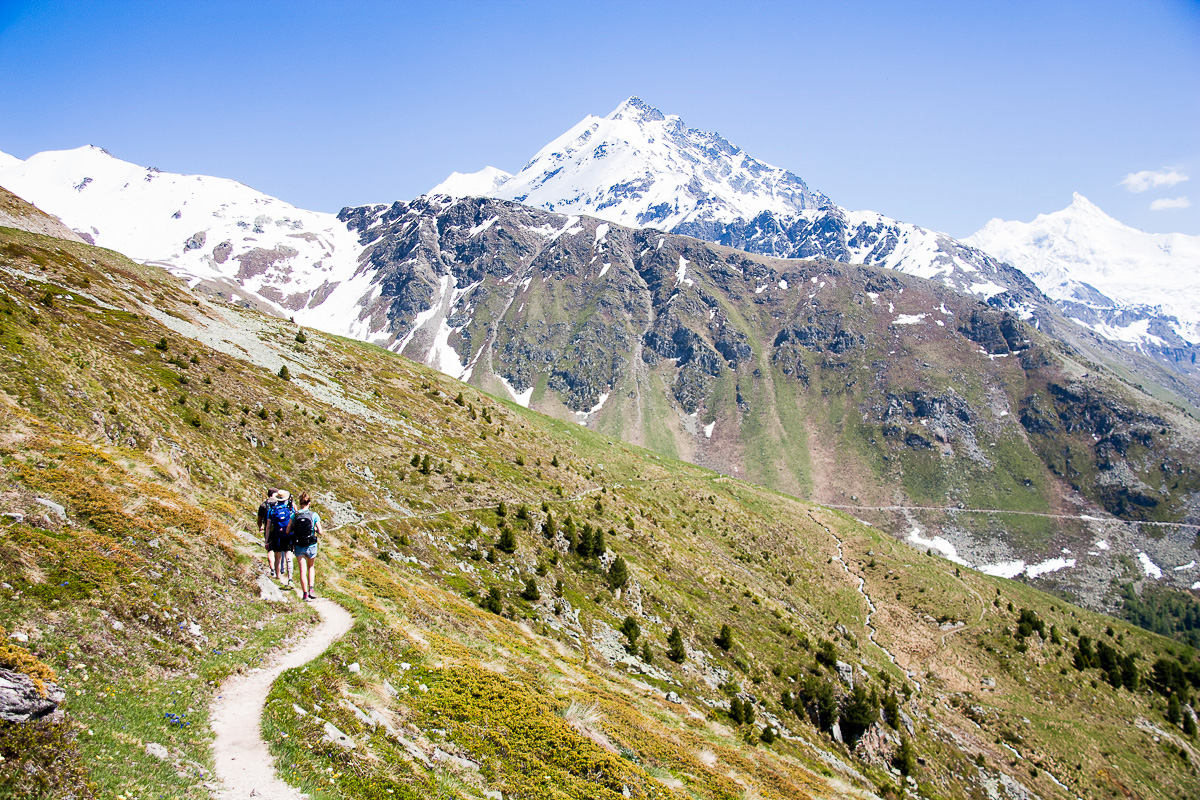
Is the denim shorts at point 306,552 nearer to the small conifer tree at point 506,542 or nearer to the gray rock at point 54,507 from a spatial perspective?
the gray rock at point 54,507

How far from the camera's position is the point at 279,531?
66.7 feet

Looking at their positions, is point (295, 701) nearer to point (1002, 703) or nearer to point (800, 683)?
point (800, 683)

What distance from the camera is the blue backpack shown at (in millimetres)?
20000

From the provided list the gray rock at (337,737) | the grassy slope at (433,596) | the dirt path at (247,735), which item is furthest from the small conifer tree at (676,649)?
the gray rock at (337,737)

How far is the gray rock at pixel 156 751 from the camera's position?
31.4 ft

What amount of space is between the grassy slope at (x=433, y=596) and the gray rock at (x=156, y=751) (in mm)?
231

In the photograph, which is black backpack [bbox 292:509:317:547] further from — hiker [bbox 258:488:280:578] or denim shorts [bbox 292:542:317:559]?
hiker [bbox 258:488:280:578]

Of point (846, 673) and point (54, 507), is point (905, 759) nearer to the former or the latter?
point (846, 673)

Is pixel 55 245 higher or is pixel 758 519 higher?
pixel 55 245

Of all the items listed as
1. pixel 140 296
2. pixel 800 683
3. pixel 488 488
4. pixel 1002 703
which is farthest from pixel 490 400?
pixel 1002 703

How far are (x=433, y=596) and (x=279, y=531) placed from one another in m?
11.9

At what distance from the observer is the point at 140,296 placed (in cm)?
5341

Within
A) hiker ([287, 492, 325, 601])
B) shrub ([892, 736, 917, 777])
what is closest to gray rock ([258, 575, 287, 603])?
hiker ([287, 492, 325, 601])

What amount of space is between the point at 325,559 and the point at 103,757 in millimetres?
19663
